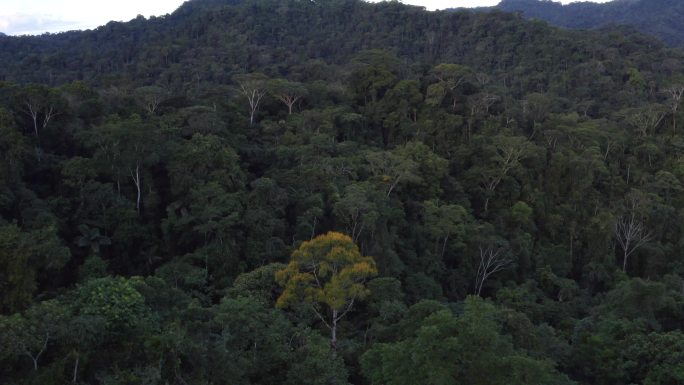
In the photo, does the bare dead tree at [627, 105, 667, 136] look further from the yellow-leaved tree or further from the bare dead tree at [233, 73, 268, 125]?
the yellow-leaved tree

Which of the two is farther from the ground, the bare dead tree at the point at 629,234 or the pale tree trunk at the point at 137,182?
the pale tree trunk at the point at 137,182

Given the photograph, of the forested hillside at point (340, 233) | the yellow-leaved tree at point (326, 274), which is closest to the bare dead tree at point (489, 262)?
the forested hillside at point (340, 233)

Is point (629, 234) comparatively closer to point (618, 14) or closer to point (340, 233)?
point (340, 233)

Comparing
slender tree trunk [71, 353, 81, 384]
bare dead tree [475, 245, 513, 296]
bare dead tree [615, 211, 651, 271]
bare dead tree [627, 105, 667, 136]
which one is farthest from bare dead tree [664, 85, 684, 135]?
slender tree trunk [71, 353, 81, 384]

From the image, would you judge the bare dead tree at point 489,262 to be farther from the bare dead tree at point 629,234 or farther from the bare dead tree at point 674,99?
the bare dead tree at point 674,99

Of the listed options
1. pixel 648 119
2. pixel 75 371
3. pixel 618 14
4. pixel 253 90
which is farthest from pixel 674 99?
pixel 618 14
